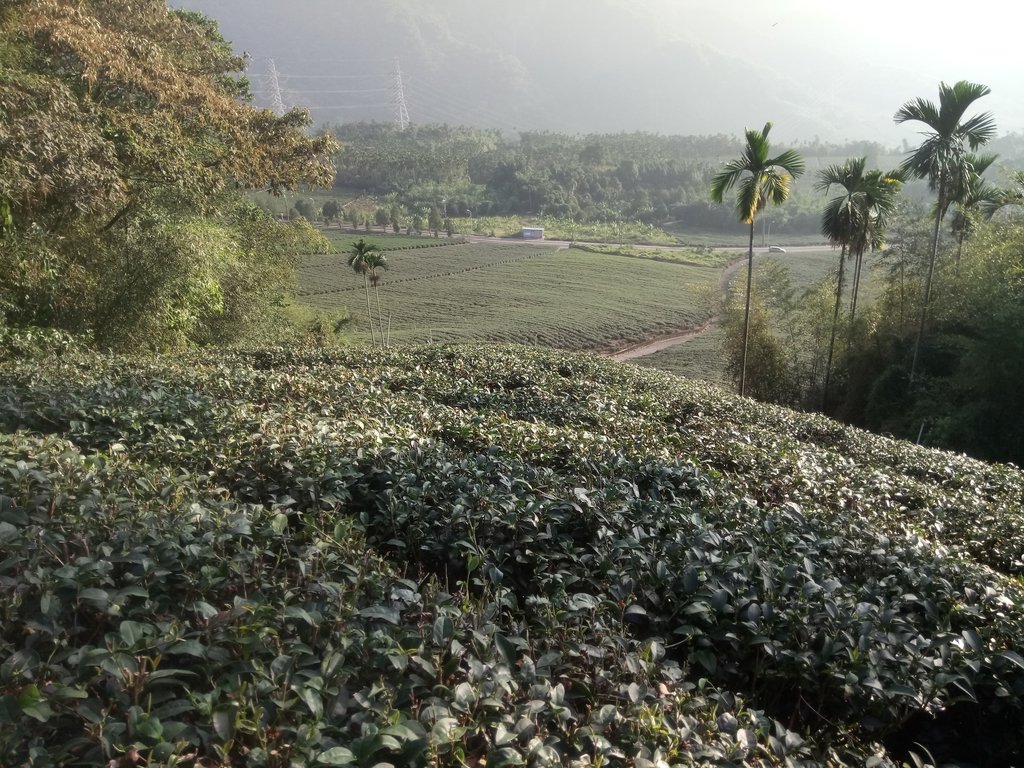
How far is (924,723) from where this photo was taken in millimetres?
2627

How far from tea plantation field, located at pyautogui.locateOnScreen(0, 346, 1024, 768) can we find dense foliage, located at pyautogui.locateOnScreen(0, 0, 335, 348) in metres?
5.35

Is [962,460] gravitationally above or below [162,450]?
below

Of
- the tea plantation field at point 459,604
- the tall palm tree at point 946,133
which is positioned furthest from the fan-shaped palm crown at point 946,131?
the tea plantation field at point 459,604

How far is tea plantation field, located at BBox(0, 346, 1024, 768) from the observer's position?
1.74m

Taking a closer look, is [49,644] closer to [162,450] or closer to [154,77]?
[162,450]

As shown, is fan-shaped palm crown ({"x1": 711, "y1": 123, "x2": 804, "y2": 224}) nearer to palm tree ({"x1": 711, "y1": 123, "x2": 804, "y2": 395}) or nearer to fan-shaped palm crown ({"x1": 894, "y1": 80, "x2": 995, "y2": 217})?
palm tree ({"x1": 711, "y1": 123, "x2": 804, "y2": 395})

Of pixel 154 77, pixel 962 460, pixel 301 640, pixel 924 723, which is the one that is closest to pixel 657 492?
pixel 924 723

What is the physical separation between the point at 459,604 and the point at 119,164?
10.4 metres

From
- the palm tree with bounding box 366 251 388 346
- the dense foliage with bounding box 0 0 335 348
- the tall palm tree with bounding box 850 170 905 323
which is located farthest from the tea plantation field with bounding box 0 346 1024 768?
the tall palm tree with bounding box 850 170 905 323

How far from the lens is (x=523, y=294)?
52844 millimetres

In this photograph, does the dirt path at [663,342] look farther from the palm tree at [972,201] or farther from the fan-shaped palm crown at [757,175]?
the fan-shaped palm crown at [757,175]

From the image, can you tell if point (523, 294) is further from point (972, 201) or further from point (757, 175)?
point (757, 175)

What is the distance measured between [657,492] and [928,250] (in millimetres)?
19890

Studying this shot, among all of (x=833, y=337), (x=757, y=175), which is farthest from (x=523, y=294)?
(x=757, y=175)
